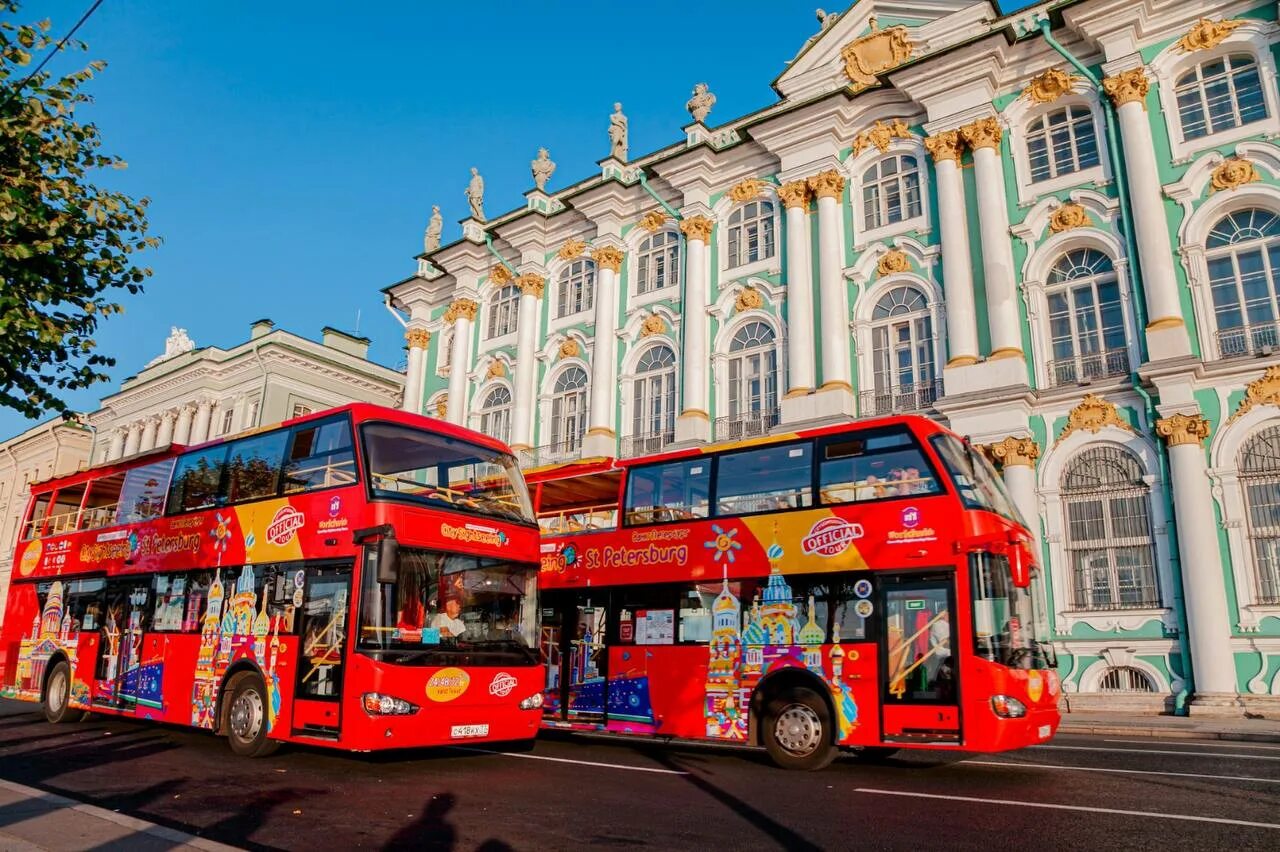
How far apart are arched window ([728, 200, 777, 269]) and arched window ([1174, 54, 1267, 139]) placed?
10812mm

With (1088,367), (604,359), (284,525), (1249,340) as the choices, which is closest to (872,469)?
(284,525)

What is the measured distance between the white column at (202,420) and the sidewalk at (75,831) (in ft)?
132

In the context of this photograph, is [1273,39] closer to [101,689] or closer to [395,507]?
[395,507]

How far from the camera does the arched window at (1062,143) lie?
22078 millimetres

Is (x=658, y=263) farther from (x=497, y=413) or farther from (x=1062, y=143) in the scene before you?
(x=1062, y=143)

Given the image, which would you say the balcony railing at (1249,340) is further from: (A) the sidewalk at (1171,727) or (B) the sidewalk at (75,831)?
(B) the sidewalk at (75,831)

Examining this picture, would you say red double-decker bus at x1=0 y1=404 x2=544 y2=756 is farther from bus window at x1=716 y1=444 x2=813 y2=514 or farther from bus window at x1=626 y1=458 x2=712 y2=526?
bus window at x1=716 y1=444 x2=813 y2=514

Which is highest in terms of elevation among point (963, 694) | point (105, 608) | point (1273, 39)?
point (1273, 39)

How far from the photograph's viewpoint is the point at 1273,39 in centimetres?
1966

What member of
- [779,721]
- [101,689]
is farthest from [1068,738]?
[101,689]

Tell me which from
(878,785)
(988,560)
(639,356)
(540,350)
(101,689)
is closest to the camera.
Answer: (878,785)

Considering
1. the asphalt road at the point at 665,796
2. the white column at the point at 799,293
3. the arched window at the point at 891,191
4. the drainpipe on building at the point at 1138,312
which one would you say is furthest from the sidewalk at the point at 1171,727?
the arched window at the point at 891,191

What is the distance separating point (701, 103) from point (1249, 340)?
59.1 feet

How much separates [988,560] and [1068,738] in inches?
288
